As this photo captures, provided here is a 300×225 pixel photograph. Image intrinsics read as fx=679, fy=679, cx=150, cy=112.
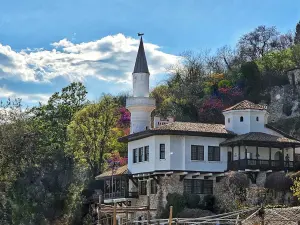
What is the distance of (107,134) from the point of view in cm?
6350

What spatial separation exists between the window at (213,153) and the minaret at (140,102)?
7.71 m

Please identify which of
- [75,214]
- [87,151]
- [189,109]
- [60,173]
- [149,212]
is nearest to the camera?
[149,212]

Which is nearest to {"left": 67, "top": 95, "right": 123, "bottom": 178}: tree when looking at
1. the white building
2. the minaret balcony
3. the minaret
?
the minaret

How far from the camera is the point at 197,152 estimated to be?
48281mm

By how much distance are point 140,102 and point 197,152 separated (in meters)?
8.26

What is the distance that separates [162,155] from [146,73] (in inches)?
379

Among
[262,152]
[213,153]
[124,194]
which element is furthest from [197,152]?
[124,194]

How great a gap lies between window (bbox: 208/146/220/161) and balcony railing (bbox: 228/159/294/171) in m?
1.46

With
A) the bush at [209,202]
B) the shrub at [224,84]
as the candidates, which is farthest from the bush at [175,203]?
the shrub at [224,84]

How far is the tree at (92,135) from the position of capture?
6272 cm

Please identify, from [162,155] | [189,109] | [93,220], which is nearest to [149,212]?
[162,155]

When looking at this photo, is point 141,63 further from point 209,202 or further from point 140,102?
point 209,202

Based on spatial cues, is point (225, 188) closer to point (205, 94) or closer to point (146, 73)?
point (146, 73)

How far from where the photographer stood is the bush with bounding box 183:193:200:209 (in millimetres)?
46281
